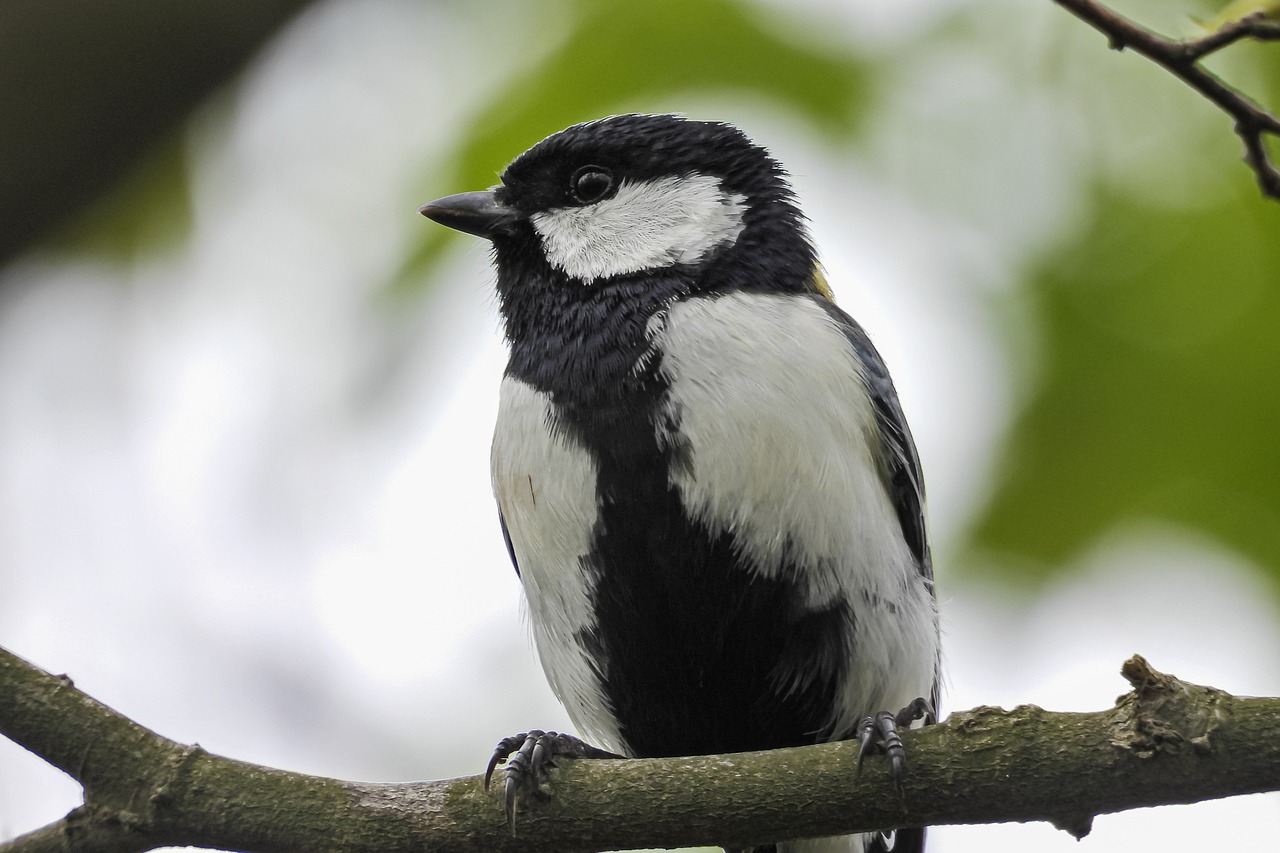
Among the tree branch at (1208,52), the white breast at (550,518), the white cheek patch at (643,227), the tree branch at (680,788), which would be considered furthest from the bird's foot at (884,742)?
the white cheek patch at (643,227)

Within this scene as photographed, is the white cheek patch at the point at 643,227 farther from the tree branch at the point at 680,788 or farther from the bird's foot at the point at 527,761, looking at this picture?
the tree branch at the point at 680,788

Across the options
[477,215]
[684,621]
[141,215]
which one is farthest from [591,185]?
[141,215]

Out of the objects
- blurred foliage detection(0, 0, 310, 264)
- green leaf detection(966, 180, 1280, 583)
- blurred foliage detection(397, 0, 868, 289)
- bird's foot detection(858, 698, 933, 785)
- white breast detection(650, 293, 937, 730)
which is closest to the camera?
bird's foot detection(858, 698, 933, 785)

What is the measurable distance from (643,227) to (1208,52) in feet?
4.79

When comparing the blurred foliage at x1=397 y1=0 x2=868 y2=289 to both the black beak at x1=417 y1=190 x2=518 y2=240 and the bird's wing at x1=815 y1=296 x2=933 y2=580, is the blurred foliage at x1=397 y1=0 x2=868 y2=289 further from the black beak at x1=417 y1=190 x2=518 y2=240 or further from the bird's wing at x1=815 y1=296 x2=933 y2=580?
the bird's wing at x1=815 y1=296 x2=933 y2=580

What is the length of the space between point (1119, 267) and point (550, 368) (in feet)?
5.24

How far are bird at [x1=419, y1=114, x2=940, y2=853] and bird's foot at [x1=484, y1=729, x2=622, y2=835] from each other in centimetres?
1

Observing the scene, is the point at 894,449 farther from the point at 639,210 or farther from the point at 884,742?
the point at 884,742

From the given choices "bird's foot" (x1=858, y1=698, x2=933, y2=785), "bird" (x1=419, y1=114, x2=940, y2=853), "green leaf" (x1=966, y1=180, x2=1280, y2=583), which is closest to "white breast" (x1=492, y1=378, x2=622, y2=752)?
"bird" (x1=419, y1=114, x2=940, y2=853)

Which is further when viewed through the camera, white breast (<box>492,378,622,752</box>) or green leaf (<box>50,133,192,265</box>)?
white breast (<box>492,378,622,752</box>)

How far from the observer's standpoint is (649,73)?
3.84 meters

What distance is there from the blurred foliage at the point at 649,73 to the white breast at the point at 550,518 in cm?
101

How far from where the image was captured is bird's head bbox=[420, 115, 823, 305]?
323cm

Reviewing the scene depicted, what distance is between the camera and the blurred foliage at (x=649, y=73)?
382 centimetres
